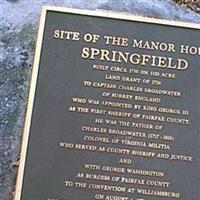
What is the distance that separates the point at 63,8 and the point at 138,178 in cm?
118

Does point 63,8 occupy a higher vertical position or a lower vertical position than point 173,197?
higher

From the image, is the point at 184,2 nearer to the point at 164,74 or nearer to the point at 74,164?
the point at 164,74

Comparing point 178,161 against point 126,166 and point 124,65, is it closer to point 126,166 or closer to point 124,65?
point 126,166

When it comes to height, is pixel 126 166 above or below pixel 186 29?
below

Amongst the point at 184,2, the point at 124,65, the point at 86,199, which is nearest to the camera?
the point at 86,199

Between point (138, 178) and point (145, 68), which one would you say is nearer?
point (138, 178)

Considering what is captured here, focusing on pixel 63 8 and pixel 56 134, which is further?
pixel 63 8

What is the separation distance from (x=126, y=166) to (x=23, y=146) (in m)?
0.61

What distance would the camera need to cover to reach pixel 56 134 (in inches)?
144

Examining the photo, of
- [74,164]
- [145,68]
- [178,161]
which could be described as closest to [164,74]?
[145,68]

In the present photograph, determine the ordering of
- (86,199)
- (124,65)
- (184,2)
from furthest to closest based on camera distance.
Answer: (184,2), (124,65), (86,199)

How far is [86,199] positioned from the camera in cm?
356

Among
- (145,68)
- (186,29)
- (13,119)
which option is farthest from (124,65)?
(13,119)

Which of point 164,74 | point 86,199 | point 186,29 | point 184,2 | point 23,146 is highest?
point 184,2
